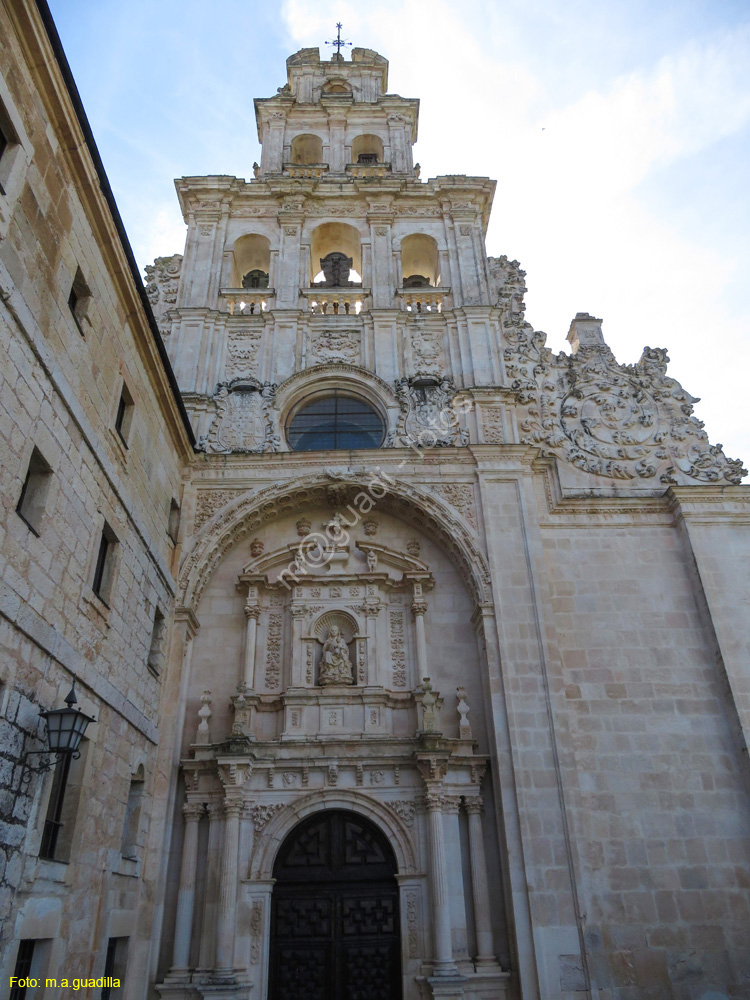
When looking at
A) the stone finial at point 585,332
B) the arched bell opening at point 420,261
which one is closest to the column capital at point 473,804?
the stone finial at point 585,332

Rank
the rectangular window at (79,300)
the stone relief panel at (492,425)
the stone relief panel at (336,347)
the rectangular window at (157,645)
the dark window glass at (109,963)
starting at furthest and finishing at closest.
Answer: the stone relief panel at (336,347), the stone relief panel at (492,425), the rectangular window at (157,645), the dark window glass at (109,963), the rectangular window at (79,300)

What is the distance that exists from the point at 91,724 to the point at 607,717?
762 cm

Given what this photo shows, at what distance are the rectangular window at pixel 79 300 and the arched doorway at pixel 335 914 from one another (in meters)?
7.94

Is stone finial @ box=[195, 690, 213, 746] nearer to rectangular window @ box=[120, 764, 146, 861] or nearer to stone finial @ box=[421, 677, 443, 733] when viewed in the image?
rectangular window @ box=[120, 764, 146, 861]

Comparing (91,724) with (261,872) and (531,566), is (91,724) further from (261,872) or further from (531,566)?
(531,566)

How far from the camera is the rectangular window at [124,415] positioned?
1053 centimetres

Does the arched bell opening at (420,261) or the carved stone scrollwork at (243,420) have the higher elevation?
the arched bell opening at (420,261)

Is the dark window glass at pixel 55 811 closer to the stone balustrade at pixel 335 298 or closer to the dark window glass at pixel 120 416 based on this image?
the dark window glass at pixel 120 416

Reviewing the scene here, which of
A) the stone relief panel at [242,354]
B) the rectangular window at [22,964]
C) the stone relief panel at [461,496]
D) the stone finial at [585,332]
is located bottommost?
the rectangular window at [22,964]

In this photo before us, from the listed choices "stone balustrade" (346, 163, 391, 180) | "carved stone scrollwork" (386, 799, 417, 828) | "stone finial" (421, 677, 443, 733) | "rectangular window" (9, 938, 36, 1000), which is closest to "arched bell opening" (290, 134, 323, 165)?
"stone balustrade" (346, 163, 391, 180)

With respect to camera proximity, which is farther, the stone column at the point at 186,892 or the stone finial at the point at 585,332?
the stone finial at the point at 585,332

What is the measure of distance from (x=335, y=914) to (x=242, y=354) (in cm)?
1033

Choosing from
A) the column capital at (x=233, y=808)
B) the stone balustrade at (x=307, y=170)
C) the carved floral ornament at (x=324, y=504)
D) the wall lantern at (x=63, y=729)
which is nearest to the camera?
the wall lantern at (x=63, y=729)

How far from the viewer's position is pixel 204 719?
1214cm
